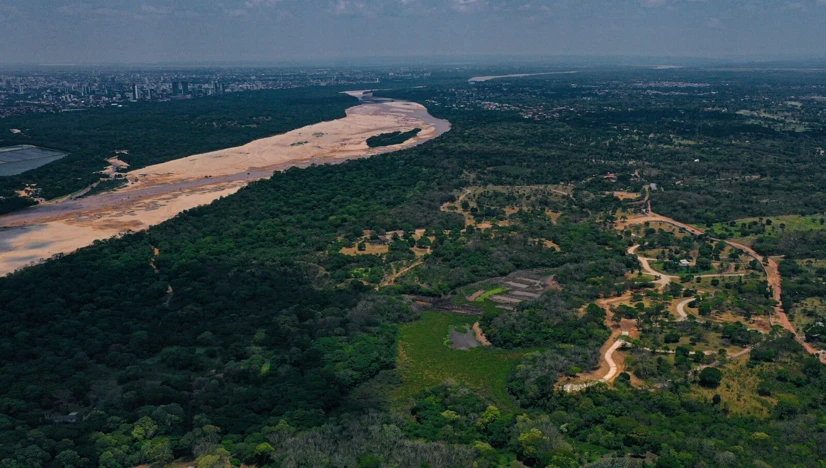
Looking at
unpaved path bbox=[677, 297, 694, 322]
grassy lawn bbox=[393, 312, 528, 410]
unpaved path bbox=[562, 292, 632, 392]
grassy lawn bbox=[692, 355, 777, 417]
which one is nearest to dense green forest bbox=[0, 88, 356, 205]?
grassy lawn bbox=[393, 312, 528, 410]

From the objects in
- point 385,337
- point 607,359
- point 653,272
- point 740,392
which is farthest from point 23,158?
point 740,392

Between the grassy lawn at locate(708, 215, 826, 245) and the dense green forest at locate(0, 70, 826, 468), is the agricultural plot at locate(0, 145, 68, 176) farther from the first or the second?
the grassy lawn at locate(708, 215, 826, 245)

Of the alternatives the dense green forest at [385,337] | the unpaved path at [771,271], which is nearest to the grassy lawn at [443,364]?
the dense green forest at [385,337]

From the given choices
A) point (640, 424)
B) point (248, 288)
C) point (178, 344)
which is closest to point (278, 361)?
point (178, 344)

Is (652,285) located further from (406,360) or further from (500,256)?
(406,360)

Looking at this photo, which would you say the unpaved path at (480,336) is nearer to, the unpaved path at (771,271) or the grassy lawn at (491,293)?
the grassy lawn at (491,293)
